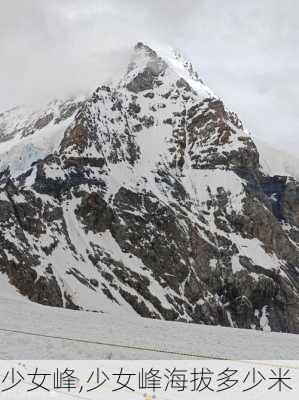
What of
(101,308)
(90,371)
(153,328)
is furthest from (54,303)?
(90,371)

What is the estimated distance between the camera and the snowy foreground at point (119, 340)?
21.5 m

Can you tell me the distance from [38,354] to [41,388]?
159 inches

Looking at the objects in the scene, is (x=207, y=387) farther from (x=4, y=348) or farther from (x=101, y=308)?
(x=101, y=308)

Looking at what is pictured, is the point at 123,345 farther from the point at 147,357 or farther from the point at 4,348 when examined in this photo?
the point at 4,348

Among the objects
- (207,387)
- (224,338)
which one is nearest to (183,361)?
(207,387)

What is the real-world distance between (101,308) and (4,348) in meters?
177

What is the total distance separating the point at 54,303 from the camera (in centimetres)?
18325

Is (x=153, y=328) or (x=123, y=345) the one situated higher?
(x=153, y=328)

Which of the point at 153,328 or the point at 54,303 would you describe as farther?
the point at 54,303

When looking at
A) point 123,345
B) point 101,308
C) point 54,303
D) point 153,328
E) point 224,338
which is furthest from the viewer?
point 101,308

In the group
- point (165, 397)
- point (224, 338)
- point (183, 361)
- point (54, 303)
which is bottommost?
point (165, 397)

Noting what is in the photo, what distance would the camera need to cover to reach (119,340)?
81.7 ft

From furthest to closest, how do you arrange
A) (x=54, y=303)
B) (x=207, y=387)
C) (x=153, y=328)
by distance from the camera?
(x=54, y=303), (x=153, y=328), (x=207, y=387)

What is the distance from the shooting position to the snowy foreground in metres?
21.5
